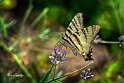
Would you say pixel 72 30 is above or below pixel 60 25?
above

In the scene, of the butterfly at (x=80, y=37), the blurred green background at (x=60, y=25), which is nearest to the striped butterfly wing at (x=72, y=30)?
the butterfly at (x=80, y=37)

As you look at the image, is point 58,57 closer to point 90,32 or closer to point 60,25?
point 90,32

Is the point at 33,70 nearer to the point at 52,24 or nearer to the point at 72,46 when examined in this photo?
the point at 52,24

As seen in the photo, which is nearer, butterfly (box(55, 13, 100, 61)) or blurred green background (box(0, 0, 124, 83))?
butterfly (box(55, 13, 100, 61))

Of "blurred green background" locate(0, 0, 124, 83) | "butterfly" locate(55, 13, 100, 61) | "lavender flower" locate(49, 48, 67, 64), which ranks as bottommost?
"blurred green background" locate(0, 0, 124, 83)

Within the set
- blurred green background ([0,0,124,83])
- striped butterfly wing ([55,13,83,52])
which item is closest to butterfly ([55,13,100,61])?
striped butterfly wing ([55,13,83,52])

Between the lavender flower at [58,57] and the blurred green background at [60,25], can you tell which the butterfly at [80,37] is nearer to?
the lavender flower at [58,57]

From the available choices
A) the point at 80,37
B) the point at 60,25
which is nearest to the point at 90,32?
the point at 80,37

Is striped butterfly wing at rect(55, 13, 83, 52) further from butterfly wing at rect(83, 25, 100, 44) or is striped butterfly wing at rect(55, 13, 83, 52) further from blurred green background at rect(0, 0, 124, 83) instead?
blurred green background at rect(0, 0, 124, 83)

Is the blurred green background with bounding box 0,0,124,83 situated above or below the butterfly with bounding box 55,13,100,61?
below

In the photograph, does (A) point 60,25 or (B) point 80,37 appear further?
(A) point 60,25
